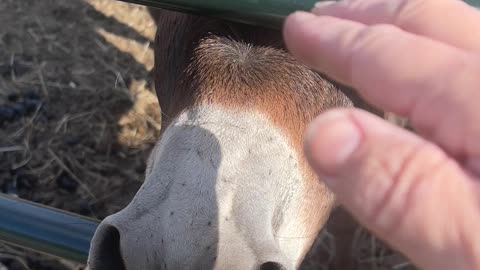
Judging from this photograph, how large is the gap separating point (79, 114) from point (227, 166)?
2.13 metres

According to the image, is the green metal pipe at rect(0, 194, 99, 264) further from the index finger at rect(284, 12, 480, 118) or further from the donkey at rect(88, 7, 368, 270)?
the index finger at rect(284, 12, 480, 118)

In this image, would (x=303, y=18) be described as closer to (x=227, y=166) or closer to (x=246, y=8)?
(x=246, y=8)

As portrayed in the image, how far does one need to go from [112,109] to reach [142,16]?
865 millimetres

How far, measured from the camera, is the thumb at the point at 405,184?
22.4 inches

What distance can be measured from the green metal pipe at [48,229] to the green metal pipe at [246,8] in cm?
58

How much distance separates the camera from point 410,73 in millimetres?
609

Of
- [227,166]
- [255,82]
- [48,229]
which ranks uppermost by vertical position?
[255,82]

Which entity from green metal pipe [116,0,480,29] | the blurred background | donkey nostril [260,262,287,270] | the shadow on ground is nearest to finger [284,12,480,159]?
green metal pipe [116,0,480,29]

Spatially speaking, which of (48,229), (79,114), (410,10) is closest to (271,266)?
(48,229)

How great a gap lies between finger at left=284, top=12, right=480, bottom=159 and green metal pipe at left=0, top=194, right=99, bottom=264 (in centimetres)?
94

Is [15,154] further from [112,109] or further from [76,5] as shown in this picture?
[76,5]

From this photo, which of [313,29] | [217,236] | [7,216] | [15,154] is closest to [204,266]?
[217,236]

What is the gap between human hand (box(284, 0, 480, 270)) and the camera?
57 centimetres

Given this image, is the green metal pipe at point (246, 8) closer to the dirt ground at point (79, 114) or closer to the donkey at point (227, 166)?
the donkey at point (227, 166)
